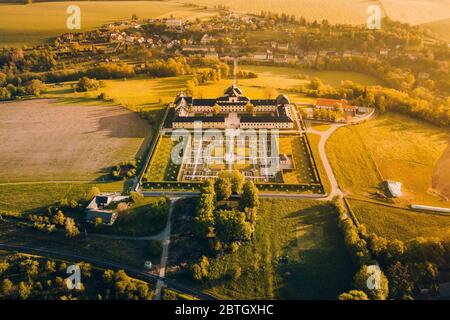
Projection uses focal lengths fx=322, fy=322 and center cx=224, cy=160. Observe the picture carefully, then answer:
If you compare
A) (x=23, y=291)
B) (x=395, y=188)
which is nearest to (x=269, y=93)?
(x=395, y=188)

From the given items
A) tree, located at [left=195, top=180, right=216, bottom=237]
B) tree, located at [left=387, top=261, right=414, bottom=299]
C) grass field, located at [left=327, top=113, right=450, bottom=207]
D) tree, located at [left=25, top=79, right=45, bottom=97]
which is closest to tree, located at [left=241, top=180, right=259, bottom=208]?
tree, located at [left=195, top=180, right=216, bottom=237]

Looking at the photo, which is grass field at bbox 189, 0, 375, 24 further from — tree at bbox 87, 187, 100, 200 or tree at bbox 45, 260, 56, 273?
tree at bbox 45, 260, 56, 273

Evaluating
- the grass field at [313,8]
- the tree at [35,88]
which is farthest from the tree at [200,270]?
the grass field at [313,8]

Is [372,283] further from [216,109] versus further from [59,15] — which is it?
[59,15]

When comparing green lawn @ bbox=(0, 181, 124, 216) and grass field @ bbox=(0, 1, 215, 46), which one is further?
grass field @ bbox=(0, 1, 215, 46)

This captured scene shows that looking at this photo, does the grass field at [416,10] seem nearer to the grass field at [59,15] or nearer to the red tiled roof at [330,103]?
the red tiled roof at [330,103]

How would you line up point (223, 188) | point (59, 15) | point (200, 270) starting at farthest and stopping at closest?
point (59, 15) < point (223, 188) < point (200, 270)

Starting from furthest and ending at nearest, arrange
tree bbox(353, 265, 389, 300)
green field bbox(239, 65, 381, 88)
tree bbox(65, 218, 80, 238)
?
green field bbox(239, 65, 381, 88) < tree bbox(65, 218, 80, 238) < tree bbox(353, 265, 389, 300)
